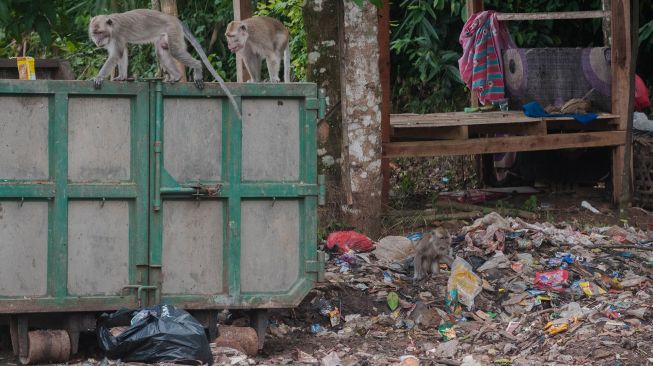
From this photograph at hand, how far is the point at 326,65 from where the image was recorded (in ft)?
32.0

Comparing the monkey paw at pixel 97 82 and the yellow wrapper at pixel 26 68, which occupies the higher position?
the yellow wrapper at pixel 26 68

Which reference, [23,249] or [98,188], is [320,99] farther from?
[23,249]

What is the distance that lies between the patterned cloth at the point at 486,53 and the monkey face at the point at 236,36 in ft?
14.6

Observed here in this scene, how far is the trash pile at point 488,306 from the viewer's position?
21.5 feet

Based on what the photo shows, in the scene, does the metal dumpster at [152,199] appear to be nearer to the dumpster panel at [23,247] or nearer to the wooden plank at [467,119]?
the dumpster panel at [23,247]

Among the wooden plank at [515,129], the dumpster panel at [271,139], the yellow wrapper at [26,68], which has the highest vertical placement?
the yellow wrapper at [26,68]

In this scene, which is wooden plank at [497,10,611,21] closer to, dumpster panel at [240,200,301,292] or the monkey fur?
the monkey fur

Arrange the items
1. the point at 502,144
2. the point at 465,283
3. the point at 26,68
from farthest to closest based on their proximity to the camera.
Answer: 1. the point at 502,144
2. the point at 465,283
3. the point at 26,68

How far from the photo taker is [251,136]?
6.39m

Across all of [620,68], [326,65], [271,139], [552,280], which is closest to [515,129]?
[620,68]

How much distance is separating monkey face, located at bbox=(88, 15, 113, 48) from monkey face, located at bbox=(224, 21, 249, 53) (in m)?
1.49

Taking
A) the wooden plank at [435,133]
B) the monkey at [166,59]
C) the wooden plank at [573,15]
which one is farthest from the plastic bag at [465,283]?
the wooden plank at [573,15]

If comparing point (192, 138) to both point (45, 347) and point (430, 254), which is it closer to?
point (45, 347)

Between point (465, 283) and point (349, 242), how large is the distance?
1.26 m
